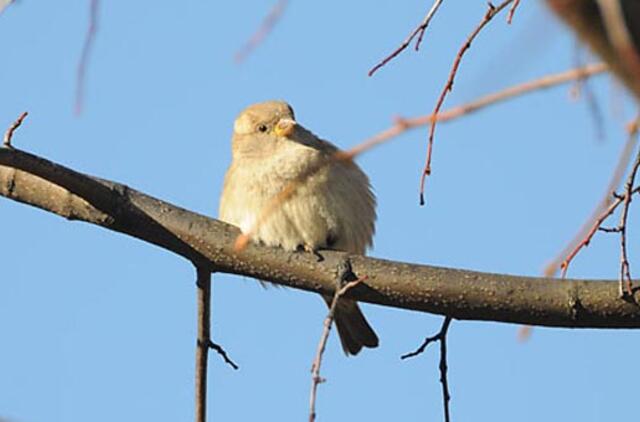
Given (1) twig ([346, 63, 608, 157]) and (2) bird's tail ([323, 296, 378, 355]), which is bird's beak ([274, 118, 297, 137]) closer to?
(2) bird's tail ([323, 296, 378, 355])

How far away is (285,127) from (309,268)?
6.84 feet

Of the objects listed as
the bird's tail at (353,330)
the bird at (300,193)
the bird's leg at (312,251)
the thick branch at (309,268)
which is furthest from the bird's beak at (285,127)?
the thick branch at (309,268)

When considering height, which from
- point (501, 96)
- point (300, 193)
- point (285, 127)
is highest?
point (285, 127)

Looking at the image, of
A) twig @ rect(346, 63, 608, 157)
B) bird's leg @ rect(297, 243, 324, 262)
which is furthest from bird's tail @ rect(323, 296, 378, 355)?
twig @ rect(346, 63, 608, 157)

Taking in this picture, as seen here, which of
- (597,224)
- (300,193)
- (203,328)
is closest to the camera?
(597,224)

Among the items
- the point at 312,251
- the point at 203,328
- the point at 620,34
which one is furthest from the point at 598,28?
the point at 312,251

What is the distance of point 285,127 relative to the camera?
590cm

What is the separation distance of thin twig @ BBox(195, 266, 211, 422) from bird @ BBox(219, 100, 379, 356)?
795 millimetres

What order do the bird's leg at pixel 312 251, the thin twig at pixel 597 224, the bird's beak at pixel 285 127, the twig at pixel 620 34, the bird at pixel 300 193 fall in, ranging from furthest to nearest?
1. the bird's beak at pixel 285 127
2. the bird at pixel 300 193
3. the bird's leg at pixel 312 251
4. the thin twig at pixel 597 224
5. the twig at pixel 620 34

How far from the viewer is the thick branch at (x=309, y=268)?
3.44 m

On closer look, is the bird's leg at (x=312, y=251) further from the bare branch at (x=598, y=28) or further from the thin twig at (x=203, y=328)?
the bare branch at (x=598, y=28)

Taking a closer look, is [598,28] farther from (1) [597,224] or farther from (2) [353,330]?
(2) [353,330]

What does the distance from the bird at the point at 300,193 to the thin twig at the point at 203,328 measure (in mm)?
795

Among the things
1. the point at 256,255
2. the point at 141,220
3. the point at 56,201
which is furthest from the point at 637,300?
the point at 56,201
